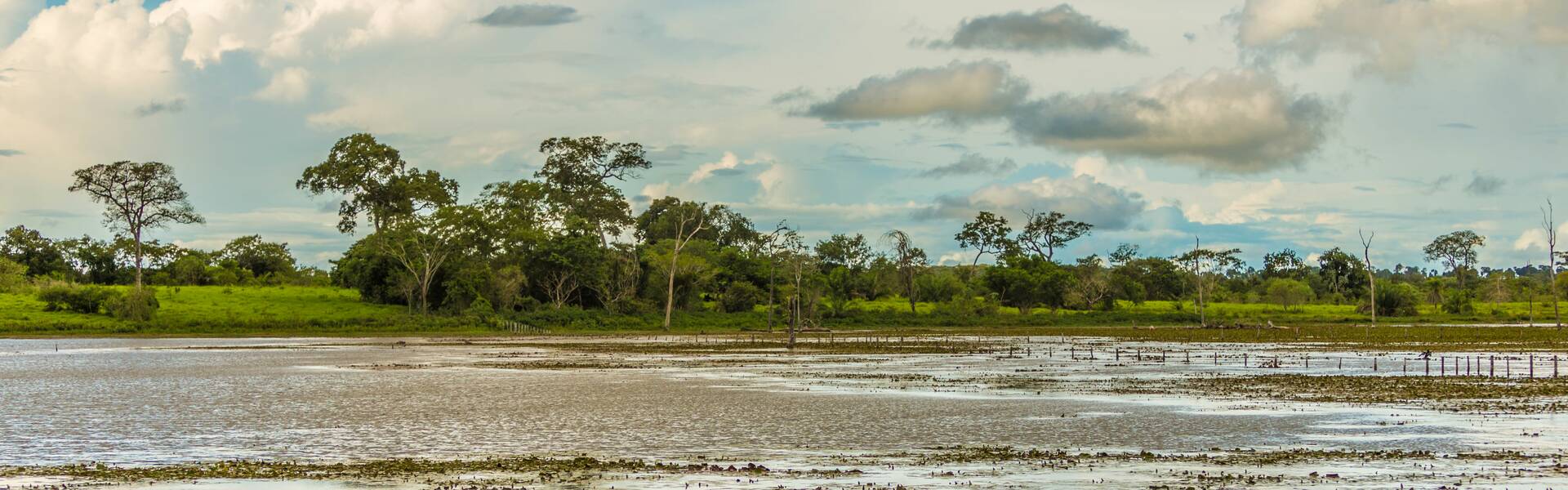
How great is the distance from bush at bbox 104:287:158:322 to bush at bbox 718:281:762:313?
41.9 m

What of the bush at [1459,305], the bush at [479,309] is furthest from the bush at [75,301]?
the bush at [1459,305]

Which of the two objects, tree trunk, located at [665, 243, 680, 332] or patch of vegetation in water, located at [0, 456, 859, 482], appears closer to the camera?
patch of vegetation in water, located at [0, 456, 859, 482]

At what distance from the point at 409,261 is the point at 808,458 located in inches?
3019

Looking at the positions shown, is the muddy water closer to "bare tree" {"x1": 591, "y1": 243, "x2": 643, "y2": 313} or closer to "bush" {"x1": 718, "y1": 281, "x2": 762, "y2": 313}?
"bare tree" {"x1": 591, "y1": 243, "x2": 643, "y2": 313}

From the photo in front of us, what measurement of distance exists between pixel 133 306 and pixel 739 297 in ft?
145

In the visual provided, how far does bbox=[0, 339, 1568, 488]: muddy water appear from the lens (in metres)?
21.8

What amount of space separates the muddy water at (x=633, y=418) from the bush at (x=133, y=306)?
4425cm

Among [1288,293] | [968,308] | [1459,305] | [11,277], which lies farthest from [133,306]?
[1459,305]

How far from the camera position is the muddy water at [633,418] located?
71.7 feet

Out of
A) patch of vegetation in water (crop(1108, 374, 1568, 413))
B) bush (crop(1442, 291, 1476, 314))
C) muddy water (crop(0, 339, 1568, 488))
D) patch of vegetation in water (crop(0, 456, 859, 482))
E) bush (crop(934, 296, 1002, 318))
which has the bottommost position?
patch of vegetation in water (crop(0, 456, 859, 482))

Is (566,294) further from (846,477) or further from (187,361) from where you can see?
(846,477)

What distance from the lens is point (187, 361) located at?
49.9 meters

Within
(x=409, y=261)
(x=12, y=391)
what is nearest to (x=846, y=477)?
(x=12, y=391)

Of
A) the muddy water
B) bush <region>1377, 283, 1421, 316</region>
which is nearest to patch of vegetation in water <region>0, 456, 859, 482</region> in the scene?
the muddy water
